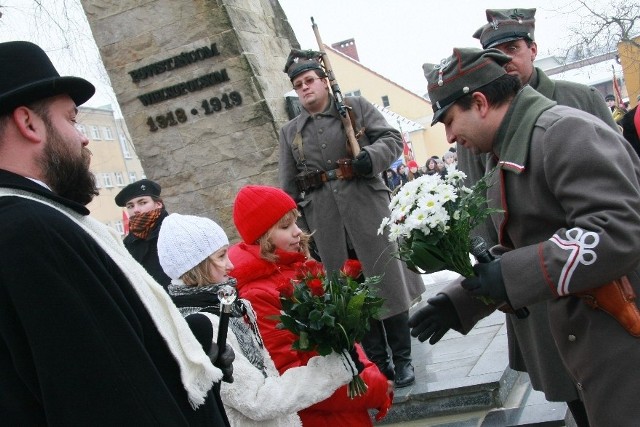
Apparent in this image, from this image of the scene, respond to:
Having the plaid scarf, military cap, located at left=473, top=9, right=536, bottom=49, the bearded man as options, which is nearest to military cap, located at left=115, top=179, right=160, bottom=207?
the plaid scarf

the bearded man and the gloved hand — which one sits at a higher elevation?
the bearded man

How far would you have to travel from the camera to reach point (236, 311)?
10.7 ft

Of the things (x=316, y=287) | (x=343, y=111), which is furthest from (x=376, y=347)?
(x=316, y=287)

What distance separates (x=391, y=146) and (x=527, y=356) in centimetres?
259

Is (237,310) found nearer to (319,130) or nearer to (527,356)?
(527,356)

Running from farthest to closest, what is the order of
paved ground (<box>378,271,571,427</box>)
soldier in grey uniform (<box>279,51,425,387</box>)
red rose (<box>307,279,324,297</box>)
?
1. soldier in grey uniform (<box>279,51,425,387</box>)
2. paved ground (<box>378,271,571,427</box>)
3. red rose (<box>307,279,324,297</box>)

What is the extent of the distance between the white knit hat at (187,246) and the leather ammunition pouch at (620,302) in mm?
1661

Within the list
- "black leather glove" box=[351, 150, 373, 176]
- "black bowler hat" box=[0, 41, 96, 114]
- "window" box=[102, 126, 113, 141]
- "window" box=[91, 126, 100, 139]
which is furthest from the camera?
"window" box=[102, 126, 113, 141]

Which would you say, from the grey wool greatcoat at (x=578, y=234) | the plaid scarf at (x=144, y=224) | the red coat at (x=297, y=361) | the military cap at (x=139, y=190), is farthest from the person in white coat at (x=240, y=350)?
the military cap at (x=139, y=190)

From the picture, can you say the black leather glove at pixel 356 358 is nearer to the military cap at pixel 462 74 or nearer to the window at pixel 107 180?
the military cap at pixel 462 74

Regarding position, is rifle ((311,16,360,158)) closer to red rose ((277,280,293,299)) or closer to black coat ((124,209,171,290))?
black coat ((124,209,171,290))

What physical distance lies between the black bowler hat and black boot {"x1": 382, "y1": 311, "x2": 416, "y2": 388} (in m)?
3.96

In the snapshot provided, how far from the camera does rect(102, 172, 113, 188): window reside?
2237 inches

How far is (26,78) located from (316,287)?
147 centimetres
